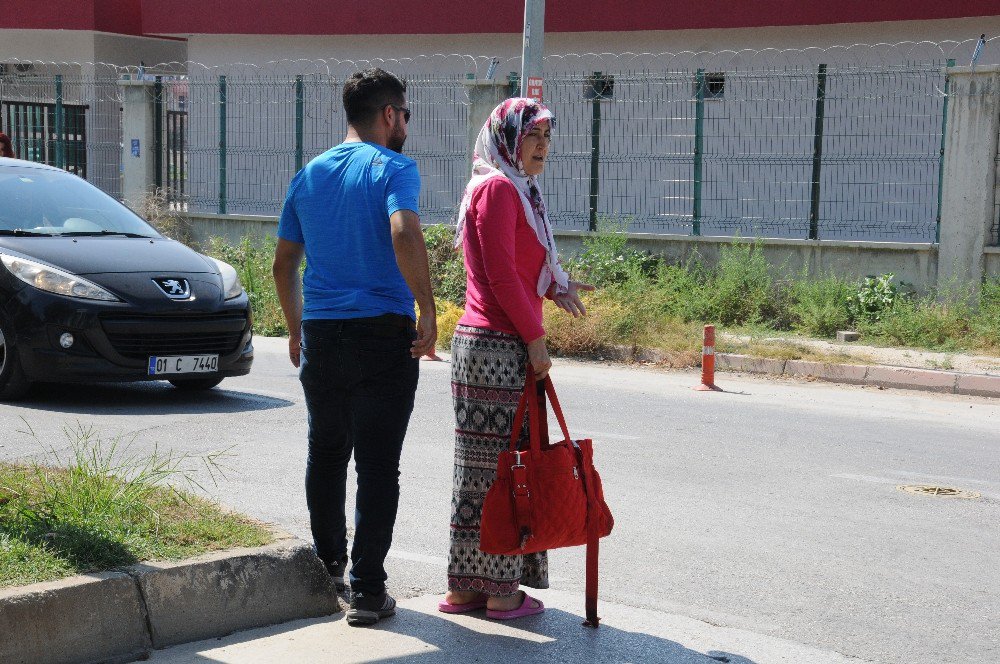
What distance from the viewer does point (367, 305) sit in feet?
14.6

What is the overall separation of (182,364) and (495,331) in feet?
15.3

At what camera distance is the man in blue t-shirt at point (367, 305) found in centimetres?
441

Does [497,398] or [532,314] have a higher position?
[532,314]

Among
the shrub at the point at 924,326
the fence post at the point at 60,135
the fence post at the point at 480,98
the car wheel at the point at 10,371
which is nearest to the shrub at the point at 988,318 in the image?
the shrub at the point at 924,326

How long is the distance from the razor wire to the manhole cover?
7.88 metres

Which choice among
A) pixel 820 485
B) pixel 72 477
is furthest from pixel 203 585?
pixel 820 485

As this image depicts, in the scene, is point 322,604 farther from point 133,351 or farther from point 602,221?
point 602,221

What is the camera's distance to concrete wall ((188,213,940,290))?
14.4m

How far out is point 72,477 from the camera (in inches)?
197

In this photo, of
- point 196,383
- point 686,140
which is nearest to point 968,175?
point 686,140

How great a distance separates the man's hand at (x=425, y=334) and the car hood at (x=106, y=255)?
480cm

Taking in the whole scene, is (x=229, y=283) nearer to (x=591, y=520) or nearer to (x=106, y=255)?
(x=106, y=255)

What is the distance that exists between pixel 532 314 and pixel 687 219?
12.3m

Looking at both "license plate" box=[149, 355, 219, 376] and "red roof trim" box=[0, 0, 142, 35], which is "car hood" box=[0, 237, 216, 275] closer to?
"license plate" box=[149, 355, 219, 376]
